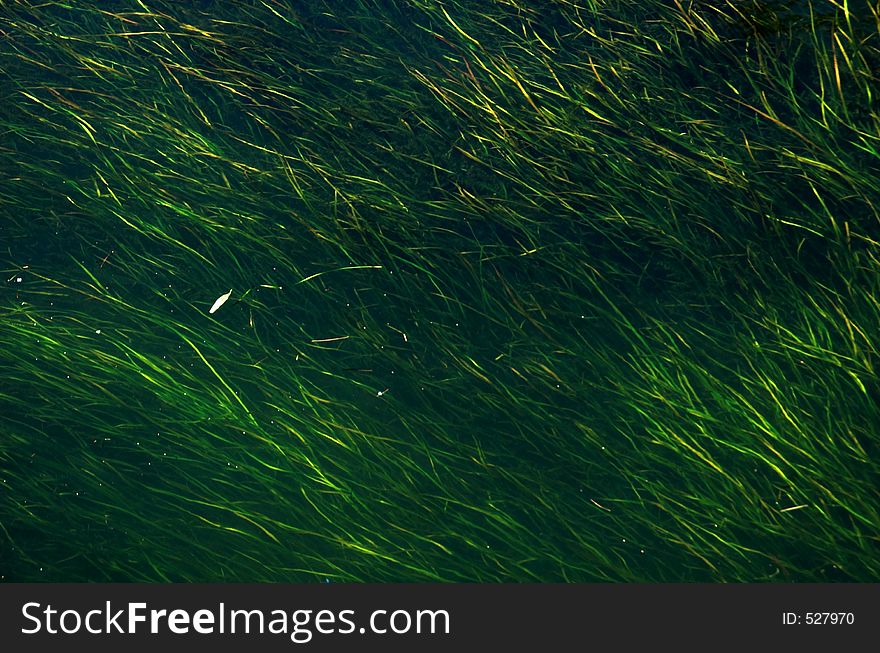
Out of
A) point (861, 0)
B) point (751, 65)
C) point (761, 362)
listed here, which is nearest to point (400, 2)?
point (751, 65)

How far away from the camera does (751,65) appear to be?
2.03 m

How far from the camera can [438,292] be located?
6.81ft

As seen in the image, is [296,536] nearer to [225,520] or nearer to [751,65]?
[225,520]

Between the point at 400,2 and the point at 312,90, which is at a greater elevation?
the point at 400,2

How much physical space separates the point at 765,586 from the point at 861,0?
1.66 meters

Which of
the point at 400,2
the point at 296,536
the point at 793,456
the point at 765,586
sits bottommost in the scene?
the point at 765,586

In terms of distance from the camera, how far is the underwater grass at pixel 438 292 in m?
2.03

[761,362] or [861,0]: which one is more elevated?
[861,0]

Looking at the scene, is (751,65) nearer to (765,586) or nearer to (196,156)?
(765,586)

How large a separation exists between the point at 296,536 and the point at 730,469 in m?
1.25

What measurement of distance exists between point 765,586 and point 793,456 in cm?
38

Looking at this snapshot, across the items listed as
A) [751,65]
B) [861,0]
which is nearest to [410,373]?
[751,65]

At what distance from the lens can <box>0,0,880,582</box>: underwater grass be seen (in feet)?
6.66

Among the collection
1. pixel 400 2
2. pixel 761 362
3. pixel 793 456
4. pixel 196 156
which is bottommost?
pixel 793 456
